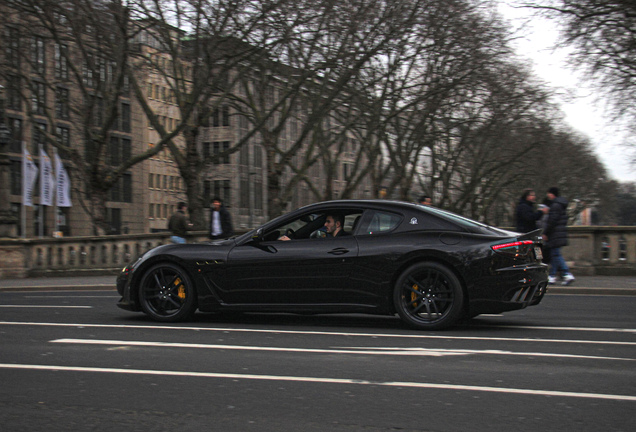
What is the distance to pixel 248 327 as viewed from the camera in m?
8.95

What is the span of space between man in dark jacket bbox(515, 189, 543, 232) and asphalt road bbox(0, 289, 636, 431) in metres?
6.36

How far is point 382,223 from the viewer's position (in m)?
8.86

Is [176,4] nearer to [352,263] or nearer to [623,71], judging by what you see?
[623,71]

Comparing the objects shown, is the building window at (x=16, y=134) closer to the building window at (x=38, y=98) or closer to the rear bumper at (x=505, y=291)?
the building window at (x=38, y=98)

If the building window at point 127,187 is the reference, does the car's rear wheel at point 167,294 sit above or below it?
below

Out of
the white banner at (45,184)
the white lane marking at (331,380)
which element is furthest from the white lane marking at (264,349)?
the white banner at (45,184)

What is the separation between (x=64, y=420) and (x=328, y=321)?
5083 mm

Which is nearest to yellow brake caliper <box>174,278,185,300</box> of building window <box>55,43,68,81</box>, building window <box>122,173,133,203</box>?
building window <box>55,43,68,81</box>

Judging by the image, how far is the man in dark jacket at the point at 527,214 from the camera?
1581 centimetres

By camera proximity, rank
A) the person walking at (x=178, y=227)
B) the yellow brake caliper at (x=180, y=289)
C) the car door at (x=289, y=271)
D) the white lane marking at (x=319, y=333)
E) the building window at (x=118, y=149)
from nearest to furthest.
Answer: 1. the white lane marking at (x=319, y=333)
2. the car door at (x=289, y=271)
3. the yellow brake caliper at (x=180, y=289)
4. the person walking at (x=178, y=227)
5. the building window at (x=118, y=149)

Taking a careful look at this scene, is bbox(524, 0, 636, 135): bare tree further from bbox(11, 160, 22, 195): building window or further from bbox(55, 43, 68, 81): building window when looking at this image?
bbox(11, 160, 22, 195): building window

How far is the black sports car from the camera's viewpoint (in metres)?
8.33

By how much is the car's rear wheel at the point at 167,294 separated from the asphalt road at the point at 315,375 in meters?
0.25

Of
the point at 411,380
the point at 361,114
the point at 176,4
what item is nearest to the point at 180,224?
the point at 176,4
